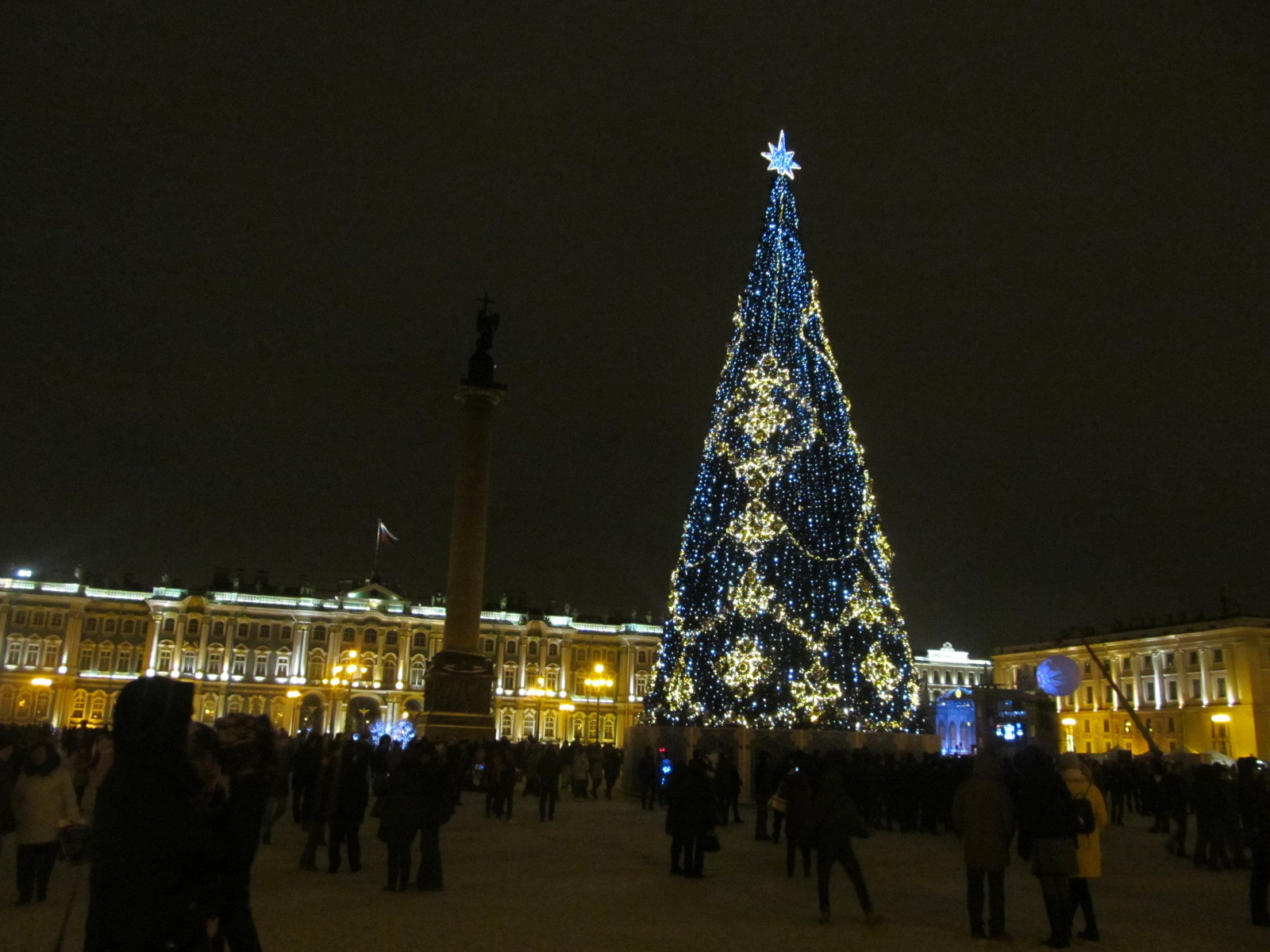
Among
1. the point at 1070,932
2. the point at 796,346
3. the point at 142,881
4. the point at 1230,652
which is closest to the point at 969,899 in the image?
the point at 1070,932

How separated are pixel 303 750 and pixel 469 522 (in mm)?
17451

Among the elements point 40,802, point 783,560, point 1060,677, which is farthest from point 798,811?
point 1060,677

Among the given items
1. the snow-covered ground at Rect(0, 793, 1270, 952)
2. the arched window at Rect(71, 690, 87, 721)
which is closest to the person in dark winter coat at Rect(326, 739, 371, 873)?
the snow-covered ground at Rect(0, 793, 1270, 952)

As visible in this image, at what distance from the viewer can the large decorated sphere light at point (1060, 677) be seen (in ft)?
79.8

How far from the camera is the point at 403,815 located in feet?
37.1

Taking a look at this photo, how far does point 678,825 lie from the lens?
13.2 meters

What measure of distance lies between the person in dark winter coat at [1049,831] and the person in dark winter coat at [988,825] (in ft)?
0.52

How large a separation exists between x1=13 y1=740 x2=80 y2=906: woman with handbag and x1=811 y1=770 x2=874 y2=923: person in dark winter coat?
21.2ft

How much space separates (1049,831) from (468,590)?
28443 mm

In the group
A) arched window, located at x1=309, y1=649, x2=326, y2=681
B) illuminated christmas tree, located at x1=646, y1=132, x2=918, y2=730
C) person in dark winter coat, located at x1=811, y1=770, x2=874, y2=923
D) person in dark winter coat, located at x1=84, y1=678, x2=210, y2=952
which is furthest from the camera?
arched window, located at x1=309, y1=649, x2=326, y2=681

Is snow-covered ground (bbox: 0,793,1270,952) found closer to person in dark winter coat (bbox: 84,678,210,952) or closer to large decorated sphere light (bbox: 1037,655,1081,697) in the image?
person in dark winter coat (bbox: 84,678,210,952)

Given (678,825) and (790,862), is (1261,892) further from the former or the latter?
(678,825)

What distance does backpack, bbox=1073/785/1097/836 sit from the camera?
353 inches

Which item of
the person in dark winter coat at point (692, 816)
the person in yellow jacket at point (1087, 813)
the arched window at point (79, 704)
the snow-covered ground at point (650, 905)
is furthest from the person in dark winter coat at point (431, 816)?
the arched window at point (79, 704)
